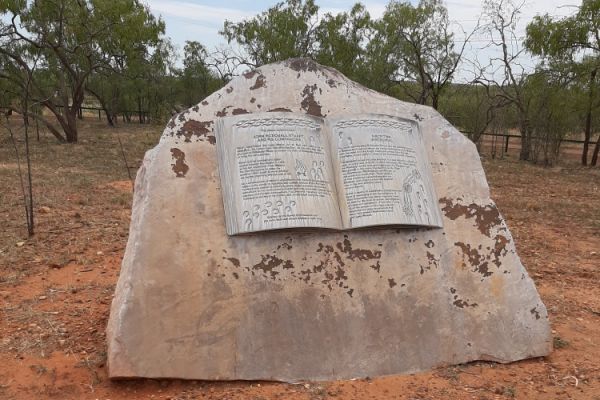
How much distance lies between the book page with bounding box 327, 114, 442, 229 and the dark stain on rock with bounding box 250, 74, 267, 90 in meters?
0.52

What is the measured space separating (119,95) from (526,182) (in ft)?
70.1

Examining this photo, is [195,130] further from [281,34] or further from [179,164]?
[281,34]

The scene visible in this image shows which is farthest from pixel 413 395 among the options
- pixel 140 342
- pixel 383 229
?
pixel 140 342

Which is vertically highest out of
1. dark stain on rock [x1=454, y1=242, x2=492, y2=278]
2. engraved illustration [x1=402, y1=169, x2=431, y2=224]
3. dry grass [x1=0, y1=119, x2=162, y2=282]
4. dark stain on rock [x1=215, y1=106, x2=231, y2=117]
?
dark stain on rock [x1=215, y1=106, x2=231, y2=117]

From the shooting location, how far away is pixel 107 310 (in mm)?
4211

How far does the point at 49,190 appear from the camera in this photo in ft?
29.8

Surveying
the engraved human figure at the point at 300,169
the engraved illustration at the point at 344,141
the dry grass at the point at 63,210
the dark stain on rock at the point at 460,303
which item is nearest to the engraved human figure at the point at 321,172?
the engraved human figure at the point at 300,169

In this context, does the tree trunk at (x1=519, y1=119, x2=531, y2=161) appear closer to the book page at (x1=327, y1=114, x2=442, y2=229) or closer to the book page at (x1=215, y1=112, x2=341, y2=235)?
the book page at (x1=327, y1=114, x2=442, y2=229)

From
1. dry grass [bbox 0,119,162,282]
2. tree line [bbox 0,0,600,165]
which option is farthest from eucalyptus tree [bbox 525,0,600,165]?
dry grass [bbox 0,119,162,282]

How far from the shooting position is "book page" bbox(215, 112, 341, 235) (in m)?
3.30

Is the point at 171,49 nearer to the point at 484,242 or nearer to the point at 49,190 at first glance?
the point at 49,190

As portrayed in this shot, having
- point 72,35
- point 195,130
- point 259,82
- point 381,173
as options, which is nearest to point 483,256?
point 381,173

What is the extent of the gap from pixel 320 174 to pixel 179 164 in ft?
2.86

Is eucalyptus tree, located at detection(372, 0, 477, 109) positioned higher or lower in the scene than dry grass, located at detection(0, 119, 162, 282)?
higher
